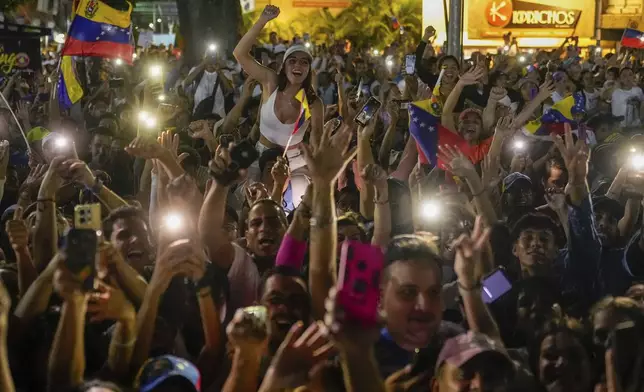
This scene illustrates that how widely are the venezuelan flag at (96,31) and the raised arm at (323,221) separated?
6194 millimetres

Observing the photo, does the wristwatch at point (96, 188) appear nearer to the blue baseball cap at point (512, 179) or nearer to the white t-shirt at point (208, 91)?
the blue baseball cap at point (512, 179)

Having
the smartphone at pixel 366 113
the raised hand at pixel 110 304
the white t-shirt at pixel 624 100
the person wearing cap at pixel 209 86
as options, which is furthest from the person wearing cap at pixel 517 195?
the white t-shirt at pixel 624 100

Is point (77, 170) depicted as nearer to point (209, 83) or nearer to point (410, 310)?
point (410, 310)

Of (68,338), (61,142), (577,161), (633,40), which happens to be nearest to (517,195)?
(577,161)

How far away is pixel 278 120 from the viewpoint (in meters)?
6.66

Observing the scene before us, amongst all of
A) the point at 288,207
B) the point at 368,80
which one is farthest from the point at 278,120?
the point at 368,80

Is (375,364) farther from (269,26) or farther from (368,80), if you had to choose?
(269,26)

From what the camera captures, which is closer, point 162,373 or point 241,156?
point 162,373

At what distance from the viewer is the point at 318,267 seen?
3.83 m

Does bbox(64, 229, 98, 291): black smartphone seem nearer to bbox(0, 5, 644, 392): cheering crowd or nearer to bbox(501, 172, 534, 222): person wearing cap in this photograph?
bbox(0, 5, 644, 392): cheering crowd

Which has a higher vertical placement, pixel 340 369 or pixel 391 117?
pixel 391 117

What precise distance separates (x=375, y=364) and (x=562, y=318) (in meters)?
1.37

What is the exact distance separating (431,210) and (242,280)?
4.57 ft

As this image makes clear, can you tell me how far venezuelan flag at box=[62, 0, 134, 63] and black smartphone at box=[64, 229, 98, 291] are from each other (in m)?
6.80
